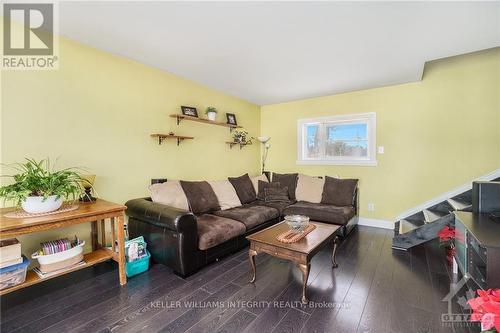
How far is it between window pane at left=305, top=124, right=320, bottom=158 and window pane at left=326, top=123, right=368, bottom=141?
0.24m

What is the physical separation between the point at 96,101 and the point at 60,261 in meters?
1.66

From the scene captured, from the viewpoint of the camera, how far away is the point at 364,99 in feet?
12.8

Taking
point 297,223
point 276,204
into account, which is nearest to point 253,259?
point 297,223

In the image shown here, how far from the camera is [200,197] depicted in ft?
9.91

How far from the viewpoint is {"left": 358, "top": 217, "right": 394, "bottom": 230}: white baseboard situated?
146 inches

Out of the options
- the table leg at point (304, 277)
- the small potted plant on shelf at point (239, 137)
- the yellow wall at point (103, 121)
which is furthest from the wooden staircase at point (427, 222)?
the yellow wall at point (103, 121)

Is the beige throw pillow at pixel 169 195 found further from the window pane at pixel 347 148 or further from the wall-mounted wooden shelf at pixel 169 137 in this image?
the window pane at pixel 347 148

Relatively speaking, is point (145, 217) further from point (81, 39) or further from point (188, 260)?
point (81, 39)

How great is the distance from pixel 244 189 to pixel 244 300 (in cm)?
212

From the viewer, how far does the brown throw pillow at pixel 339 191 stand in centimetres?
361

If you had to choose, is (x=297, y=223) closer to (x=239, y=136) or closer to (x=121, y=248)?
(x=121, y=248)

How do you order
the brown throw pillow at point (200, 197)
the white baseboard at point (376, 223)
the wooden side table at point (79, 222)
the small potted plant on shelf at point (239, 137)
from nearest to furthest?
the wooden side table at point (79, 222) < the brown throw pillow at point (200, 197) < the white baseboard at point (376, 223) < the small potted plant on shelf at point (239, 137)

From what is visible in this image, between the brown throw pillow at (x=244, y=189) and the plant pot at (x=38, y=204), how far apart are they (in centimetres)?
238

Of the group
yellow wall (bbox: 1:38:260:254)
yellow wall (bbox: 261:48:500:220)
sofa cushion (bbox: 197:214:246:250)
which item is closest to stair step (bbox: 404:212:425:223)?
yellow wall (bbox: 261:48:500:220)
